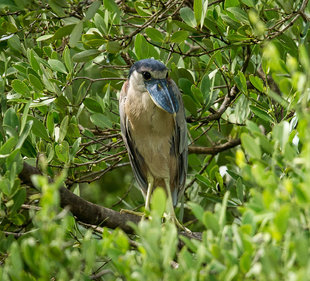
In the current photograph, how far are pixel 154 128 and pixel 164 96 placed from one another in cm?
38

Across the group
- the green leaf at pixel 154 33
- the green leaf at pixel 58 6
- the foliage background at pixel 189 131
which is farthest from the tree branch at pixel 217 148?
the green leaf at pixel 58 6

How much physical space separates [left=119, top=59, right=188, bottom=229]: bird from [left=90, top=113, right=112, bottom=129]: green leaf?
0.16 metres

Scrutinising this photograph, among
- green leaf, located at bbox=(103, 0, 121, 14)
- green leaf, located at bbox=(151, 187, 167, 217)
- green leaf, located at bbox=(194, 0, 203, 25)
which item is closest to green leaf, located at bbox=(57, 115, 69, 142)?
green leaf, located at bbox=(103, 0, 121, 14)

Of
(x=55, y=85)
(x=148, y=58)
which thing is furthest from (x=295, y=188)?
(x=148, y=58)

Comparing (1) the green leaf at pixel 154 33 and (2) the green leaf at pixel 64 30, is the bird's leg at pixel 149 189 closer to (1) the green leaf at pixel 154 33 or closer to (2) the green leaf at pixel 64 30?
(1) the green leaf at pixel 154 33

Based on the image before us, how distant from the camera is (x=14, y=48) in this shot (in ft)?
11.1

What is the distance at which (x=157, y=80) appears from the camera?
11.9 ft

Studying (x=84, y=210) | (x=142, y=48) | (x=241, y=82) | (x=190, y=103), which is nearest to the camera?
(x=84, y=210)

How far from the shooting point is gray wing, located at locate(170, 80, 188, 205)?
3.72 metres

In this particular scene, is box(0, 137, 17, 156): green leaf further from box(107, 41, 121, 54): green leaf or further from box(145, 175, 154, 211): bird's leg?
box(145, 175, 154, 211): bird's leg

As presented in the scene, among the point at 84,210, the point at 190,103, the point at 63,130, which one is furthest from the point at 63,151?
the point at 190,103

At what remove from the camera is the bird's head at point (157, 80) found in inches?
138

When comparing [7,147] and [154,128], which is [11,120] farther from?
[154,128]

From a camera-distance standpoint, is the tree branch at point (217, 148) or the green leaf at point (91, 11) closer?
the green leaf at point (91, 11)
